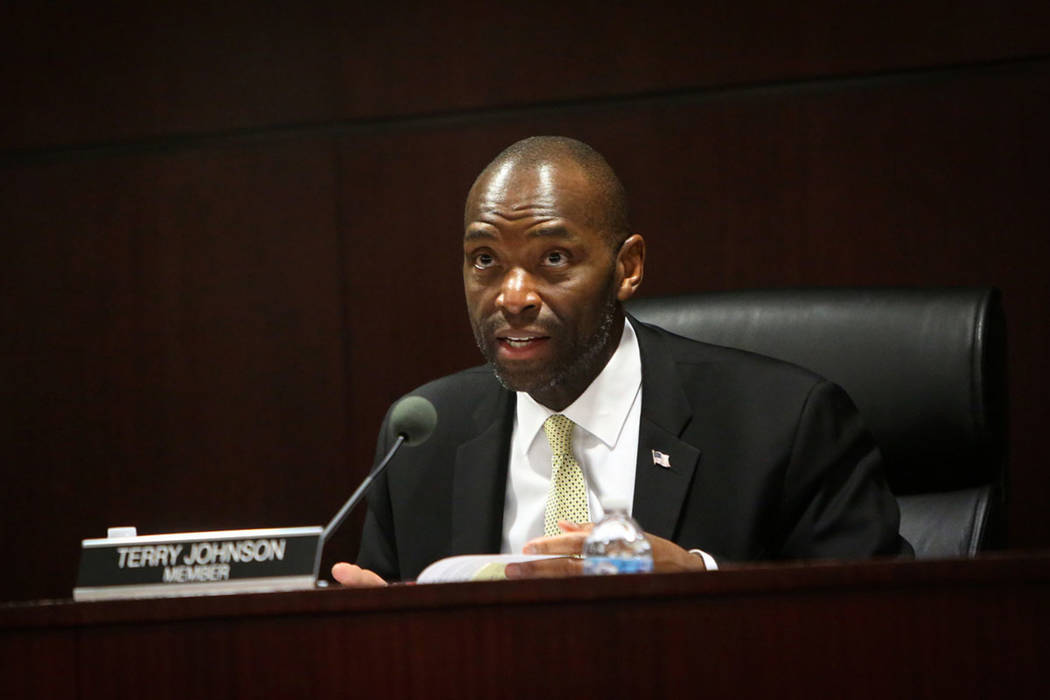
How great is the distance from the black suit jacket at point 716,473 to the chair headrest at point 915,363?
9cm

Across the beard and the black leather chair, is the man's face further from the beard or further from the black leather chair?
Result: the black leather chair

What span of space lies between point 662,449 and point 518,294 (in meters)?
0.32

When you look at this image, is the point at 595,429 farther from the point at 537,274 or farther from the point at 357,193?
the point at 357,193

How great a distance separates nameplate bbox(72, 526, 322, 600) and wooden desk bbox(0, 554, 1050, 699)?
0.13 metres

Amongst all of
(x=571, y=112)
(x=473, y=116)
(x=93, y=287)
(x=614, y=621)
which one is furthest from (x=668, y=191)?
(x=614, y=621)

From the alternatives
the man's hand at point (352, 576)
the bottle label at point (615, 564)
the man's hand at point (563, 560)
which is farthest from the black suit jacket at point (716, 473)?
the bottle label at point (615, 564)

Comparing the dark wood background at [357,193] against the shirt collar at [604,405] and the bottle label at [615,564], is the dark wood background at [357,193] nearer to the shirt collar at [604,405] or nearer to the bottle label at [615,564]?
the shirt collar at [604,405]

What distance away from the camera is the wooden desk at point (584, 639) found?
3.56 ft

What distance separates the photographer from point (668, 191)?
118 inches

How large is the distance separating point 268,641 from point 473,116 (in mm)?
2084

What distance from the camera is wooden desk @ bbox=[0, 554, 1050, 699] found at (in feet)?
3.56

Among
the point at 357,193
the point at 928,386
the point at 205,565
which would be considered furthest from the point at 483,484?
the point at 357,193

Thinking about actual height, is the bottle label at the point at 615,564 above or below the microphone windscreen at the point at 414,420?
below

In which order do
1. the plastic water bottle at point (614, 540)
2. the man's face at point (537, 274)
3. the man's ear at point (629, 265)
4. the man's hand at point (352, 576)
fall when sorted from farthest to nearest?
the man's ear at point (629, 265) → the man's face at point (537, 274) → the man's hand at point (352, 576) → the plastic water bottle at point (614, 540)
